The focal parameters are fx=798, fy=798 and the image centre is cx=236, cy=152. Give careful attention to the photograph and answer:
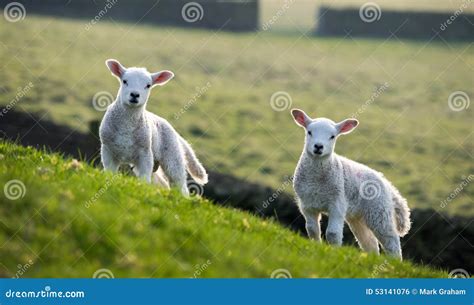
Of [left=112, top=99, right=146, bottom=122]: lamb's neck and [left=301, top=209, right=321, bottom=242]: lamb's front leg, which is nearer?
[left=301, top=209, right=321, bottom=242]: lamb's front leg

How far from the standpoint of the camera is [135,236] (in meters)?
6.24

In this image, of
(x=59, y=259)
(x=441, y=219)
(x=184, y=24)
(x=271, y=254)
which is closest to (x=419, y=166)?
(x=441, y=219)

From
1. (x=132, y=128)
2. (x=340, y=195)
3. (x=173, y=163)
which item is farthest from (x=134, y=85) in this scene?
(x=340, y=195)

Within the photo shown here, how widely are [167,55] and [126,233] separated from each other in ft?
62.3

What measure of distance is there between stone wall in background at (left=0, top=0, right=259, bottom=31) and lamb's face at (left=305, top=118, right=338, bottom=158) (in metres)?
21.0

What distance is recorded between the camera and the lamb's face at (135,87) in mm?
8539

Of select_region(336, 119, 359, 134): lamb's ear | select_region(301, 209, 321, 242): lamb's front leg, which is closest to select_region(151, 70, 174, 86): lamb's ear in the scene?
select_region(336, 119, 359, 134): lamb's ear

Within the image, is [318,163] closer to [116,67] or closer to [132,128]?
[132,128]

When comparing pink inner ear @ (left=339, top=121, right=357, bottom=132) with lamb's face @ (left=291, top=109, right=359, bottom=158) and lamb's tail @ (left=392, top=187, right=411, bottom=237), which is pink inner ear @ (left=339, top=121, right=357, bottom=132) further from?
lamb's tail @ (left=392, top=187, right=411, bottom=237)

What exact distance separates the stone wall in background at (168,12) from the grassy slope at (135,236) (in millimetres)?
22081

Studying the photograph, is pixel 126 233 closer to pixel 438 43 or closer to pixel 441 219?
pixel 441 219

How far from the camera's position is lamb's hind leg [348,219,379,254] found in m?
9.41

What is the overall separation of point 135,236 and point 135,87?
2.73 meters

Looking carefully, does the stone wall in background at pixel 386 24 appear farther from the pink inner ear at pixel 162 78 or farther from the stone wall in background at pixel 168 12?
the pink inner ear at pixel 162 78
